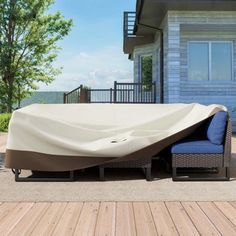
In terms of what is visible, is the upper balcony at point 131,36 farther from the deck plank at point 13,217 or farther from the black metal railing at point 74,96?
the deck plank at point 13,217

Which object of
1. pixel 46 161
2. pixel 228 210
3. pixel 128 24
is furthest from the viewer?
pixel 128 24

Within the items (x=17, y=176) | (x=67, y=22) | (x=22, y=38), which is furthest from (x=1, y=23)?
(x=17, y=176)

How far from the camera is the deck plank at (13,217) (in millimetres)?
3100

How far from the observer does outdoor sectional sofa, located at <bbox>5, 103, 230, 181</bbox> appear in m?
4.85

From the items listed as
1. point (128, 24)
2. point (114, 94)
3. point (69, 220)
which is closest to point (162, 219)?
point (69, 220)

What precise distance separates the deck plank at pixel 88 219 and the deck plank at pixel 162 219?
0.55 metres

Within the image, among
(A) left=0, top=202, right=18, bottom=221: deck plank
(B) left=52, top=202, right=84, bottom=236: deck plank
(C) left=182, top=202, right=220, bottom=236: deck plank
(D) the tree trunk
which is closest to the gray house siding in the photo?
(C) left=182, top=202, right=220, bottom=236: deck plank

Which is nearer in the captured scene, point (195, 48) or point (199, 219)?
point (199, 219)

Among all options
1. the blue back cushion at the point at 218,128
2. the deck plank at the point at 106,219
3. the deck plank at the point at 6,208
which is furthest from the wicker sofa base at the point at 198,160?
the deck plank at the point at 6,208

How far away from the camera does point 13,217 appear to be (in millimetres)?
A: 3385

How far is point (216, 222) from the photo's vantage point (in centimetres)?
325

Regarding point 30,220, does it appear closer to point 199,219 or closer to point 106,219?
point 106,219

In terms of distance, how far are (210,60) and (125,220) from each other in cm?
931

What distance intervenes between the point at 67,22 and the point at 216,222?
53.0 ft
